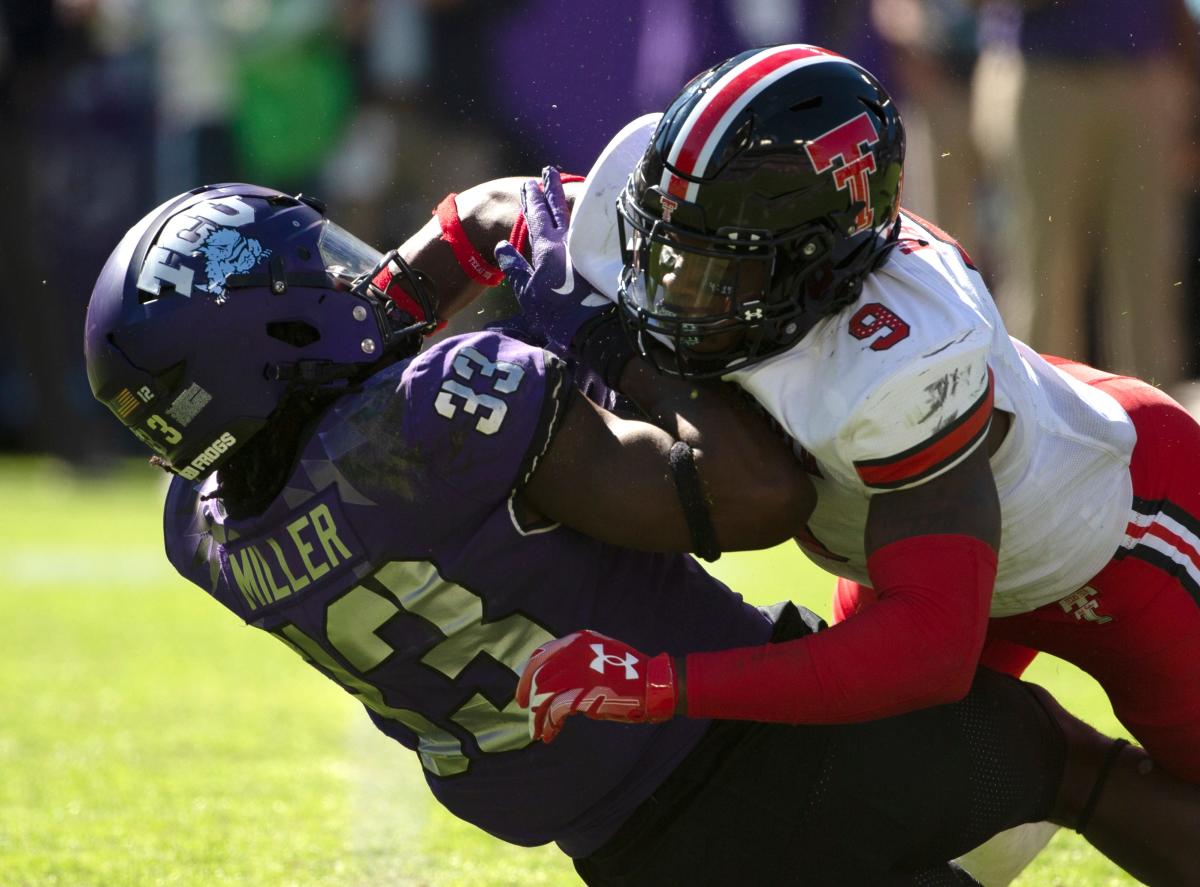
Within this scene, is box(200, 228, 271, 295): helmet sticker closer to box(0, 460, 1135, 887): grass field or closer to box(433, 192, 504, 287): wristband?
box(433, 192, 504, 287): wristband

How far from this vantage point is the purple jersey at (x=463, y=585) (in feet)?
6.93

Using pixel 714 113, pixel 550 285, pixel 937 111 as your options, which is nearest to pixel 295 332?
pixel 550 285

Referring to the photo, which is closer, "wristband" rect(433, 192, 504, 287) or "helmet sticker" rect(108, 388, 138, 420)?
"helmet sticker" rect(108, 388, 138, 420)

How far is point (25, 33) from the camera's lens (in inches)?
Answer: 380

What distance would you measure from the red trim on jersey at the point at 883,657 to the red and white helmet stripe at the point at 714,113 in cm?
59

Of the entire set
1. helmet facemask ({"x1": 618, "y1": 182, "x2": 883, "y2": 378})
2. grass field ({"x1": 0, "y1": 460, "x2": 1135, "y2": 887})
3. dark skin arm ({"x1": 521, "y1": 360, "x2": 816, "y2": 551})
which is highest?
helmet facemask ({"x1": 618, "y1": 182, "x2": 883, "y2": 378})

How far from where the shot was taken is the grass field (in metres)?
3.28

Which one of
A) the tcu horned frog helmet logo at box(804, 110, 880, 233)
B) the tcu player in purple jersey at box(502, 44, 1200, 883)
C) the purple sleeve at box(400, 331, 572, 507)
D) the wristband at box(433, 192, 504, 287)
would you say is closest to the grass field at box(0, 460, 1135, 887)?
the tcu player in purple jersey at box(502, 44, 1200, 883)

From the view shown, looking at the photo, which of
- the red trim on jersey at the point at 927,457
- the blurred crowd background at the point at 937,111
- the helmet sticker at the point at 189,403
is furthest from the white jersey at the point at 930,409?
the blurred crowd background at the point at 937,111

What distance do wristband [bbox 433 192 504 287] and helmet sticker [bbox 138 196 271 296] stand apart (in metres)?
0.52

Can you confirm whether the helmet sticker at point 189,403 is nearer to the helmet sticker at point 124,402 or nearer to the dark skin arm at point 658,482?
the helmet sticker at point 124,402

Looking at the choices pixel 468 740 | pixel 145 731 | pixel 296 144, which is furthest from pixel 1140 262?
pixel 296 144

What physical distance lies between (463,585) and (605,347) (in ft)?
1.42

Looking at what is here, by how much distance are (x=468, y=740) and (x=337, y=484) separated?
1.48 feet
